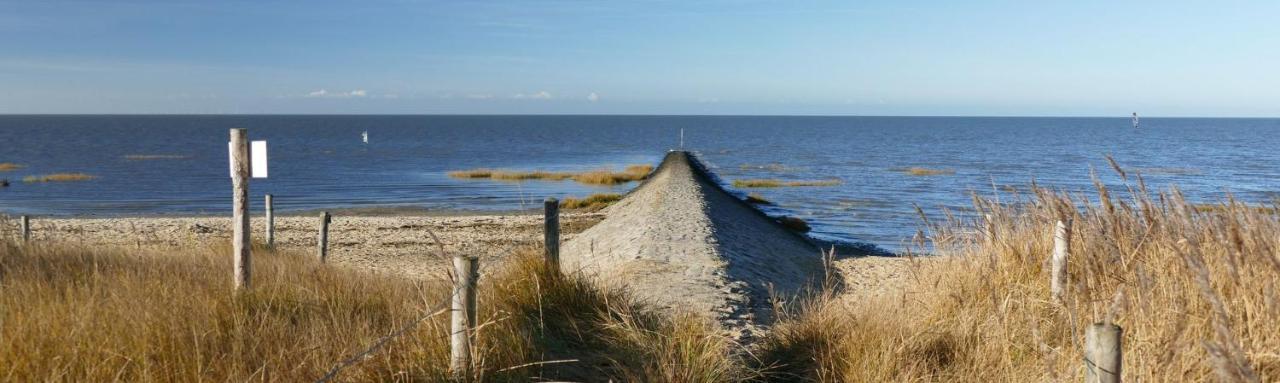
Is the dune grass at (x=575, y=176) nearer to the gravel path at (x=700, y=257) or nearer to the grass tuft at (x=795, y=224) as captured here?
the gravel path at (x=700, y=257)

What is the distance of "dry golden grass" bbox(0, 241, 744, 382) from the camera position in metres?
4.93

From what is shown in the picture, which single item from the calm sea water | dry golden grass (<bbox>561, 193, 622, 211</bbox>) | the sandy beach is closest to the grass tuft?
the calm sea water

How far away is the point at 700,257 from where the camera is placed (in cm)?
1474

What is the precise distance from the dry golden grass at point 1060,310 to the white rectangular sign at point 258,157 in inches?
161

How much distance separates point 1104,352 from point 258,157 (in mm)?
6244

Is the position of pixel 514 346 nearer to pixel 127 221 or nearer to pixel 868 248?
pixel 868 248

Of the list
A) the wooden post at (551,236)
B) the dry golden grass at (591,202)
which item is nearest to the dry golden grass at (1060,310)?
the wooden post at (551,236)

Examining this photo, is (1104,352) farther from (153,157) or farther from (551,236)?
(153,157)

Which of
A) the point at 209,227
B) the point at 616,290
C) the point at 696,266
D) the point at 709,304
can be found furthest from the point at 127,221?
the point at 616,290

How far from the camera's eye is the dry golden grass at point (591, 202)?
32106mm

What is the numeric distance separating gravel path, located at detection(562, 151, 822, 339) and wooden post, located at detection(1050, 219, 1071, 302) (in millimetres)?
1915

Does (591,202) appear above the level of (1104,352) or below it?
below

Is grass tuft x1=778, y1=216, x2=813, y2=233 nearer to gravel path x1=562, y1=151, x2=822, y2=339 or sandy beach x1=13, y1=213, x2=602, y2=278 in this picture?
gravel path x1=562, y1=151, x2=822, y2=339

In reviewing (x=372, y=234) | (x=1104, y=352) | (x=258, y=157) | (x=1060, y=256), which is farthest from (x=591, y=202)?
(x=1104, y=352)
